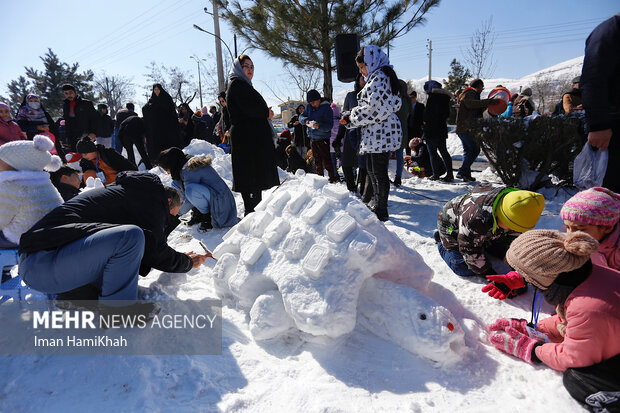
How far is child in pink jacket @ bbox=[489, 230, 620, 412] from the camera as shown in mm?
1401

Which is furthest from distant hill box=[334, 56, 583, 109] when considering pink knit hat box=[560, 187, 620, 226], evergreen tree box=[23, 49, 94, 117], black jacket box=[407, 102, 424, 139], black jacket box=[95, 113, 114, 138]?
evergreen tree box=[23, 49, 94, 117]

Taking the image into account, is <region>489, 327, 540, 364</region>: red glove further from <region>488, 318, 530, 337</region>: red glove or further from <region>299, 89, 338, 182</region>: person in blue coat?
<region>299, 89, 338, 182</region>: person in blue coat

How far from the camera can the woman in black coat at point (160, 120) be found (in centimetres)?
592

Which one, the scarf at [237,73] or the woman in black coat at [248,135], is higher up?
the scarf at [237,73]

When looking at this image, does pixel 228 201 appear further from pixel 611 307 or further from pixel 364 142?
pixel 611 307

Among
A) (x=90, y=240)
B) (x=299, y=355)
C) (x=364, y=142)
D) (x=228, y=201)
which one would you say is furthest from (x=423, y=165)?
(x=90, y=240)

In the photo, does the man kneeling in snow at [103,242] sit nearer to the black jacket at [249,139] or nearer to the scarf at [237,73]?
the black jacket at [249,139]

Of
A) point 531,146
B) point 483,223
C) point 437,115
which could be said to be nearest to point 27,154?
point 483,223

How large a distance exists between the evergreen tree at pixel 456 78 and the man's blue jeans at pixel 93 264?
26.9m

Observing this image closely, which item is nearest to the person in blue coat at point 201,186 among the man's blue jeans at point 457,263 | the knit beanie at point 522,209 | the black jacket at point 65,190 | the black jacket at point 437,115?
the black jacket at point 65,190

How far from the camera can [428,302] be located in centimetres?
190

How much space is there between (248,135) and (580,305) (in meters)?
3.25

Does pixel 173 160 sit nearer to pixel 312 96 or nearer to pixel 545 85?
pixel 312 96

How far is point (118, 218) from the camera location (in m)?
2.20
